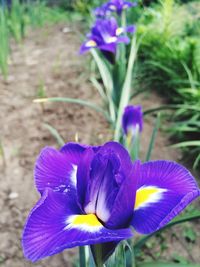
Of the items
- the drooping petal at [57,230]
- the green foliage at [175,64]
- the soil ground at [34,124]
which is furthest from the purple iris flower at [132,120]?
the drooping petal at [57,230]

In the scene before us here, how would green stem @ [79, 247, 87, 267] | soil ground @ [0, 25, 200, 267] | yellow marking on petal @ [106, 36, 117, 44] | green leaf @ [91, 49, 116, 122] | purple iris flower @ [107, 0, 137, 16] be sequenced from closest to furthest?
green stem @ [79, 247, 87, 267], soil ground @ [0, 25, 200, 267], yellow marking on petal @ [106, 36, 117, 44], green leaf @ [91, 49, 116, 122], purple iris flower @ [107, 0, 137, 16]

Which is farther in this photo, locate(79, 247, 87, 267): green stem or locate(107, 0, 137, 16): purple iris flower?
locate(107, 0, 137, 16): purple iris flower

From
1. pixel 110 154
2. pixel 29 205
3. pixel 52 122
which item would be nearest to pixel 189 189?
pixel 110 154

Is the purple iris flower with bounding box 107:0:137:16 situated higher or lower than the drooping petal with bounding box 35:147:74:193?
lower

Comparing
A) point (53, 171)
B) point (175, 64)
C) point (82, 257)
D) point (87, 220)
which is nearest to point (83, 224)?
point (87, 220)

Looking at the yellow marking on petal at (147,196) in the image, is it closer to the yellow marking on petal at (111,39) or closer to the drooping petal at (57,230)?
the drooping petal at (57,230)

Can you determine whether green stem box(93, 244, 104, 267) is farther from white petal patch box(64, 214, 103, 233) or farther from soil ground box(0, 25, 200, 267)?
soil ground box(0, 25, 200, 267)

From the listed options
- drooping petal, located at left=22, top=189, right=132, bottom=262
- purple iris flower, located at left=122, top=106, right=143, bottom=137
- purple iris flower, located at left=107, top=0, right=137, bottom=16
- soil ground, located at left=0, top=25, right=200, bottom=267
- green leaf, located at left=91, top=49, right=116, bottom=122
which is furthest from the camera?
purple iris flower, located at left=107, top=0, right=137, bottom=16

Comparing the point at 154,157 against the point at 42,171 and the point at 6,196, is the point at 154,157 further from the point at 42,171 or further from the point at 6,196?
the point at 42,171

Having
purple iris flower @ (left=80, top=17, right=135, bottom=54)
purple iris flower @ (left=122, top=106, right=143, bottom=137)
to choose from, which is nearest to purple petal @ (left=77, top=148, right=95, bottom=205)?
purple iris flower @ (left=122, top=106, right=143, bottom=137)
